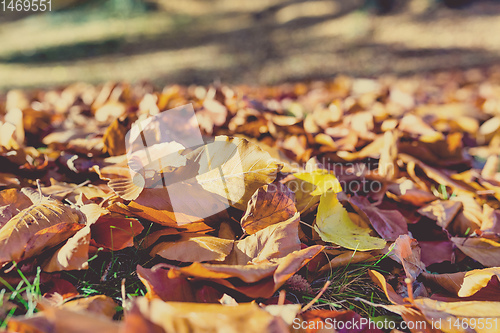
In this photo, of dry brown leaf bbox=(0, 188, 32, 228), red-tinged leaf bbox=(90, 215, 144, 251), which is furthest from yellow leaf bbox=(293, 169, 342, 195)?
dry brown leaf bbox=(0, 188, 32, 228)

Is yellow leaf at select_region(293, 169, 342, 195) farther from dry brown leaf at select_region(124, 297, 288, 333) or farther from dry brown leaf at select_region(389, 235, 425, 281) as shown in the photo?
dry brown leaf at select_region(124, 297, 288, 333)

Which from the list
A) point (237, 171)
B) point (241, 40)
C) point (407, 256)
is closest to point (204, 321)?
point (237, 171)

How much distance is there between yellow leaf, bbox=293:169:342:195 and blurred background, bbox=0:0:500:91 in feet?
16.7

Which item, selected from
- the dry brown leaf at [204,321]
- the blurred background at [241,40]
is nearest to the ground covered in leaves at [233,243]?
the dry brown leaf at [204,321]

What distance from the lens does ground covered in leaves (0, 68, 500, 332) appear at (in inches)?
23.8

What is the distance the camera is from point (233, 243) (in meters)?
0.74

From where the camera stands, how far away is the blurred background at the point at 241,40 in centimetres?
629

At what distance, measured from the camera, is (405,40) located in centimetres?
742

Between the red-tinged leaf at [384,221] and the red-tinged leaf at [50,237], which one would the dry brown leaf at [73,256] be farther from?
the red-tinged leaf at [384,221]

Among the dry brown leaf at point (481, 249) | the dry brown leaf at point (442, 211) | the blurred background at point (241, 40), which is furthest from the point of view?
the blurred background at point (241, 40)

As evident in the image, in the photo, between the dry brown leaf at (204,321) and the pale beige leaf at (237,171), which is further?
the pale beige leaf at (237,171)

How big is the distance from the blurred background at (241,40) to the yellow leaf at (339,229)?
17.0 feet

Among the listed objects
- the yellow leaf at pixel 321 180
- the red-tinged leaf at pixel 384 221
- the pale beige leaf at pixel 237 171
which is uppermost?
the pale beige leaf at pixel 237 171

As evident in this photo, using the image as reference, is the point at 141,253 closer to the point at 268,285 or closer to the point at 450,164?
the point at 268,285
